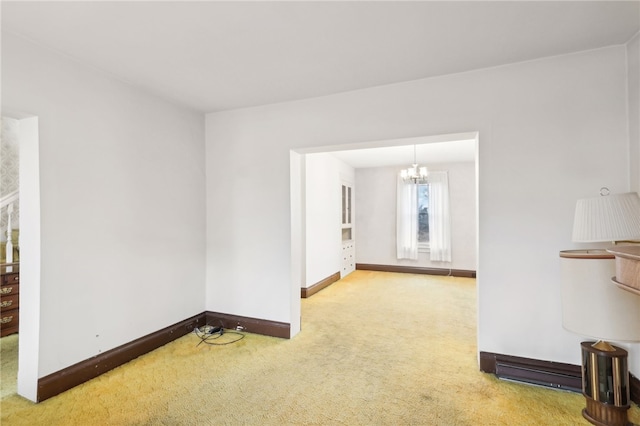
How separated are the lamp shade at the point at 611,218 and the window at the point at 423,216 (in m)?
5.33

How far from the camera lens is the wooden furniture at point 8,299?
125 inches

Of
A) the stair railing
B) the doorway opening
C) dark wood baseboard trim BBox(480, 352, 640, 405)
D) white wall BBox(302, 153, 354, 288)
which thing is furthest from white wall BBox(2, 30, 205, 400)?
dark wood baseboard trim BBox(480, 352, 640, 405)

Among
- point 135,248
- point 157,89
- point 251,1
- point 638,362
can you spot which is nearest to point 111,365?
point 135,248

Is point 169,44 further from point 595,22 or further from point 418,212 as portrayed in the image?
point 418,212

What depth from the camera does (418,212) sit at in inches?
287

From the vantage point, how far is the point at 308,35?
217cm

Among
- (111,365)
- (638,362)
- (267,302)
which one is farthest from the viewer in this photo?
(267,302)

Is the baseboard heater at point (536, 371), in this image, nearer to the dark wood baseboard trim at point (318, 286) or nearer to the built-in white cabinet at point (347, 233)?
the dark wood baseboard trim at point (318, 286)

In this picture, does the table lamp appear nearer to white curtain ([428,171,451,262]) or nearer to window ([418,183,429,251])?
white curtain ([428,171,451,262])

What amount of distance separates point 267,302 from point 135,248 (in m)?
1.43

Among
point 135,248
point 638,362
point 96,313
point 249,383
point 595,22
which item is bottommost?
point 249,383

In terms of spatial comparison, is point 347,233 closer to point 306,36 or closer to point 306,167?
point 306,167

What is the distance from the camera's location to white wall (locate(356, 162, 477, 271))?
692 centimetres

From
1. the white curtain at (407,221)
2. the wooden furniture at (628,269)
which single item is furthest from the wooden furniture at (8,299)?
the white curtain at (407,221)
